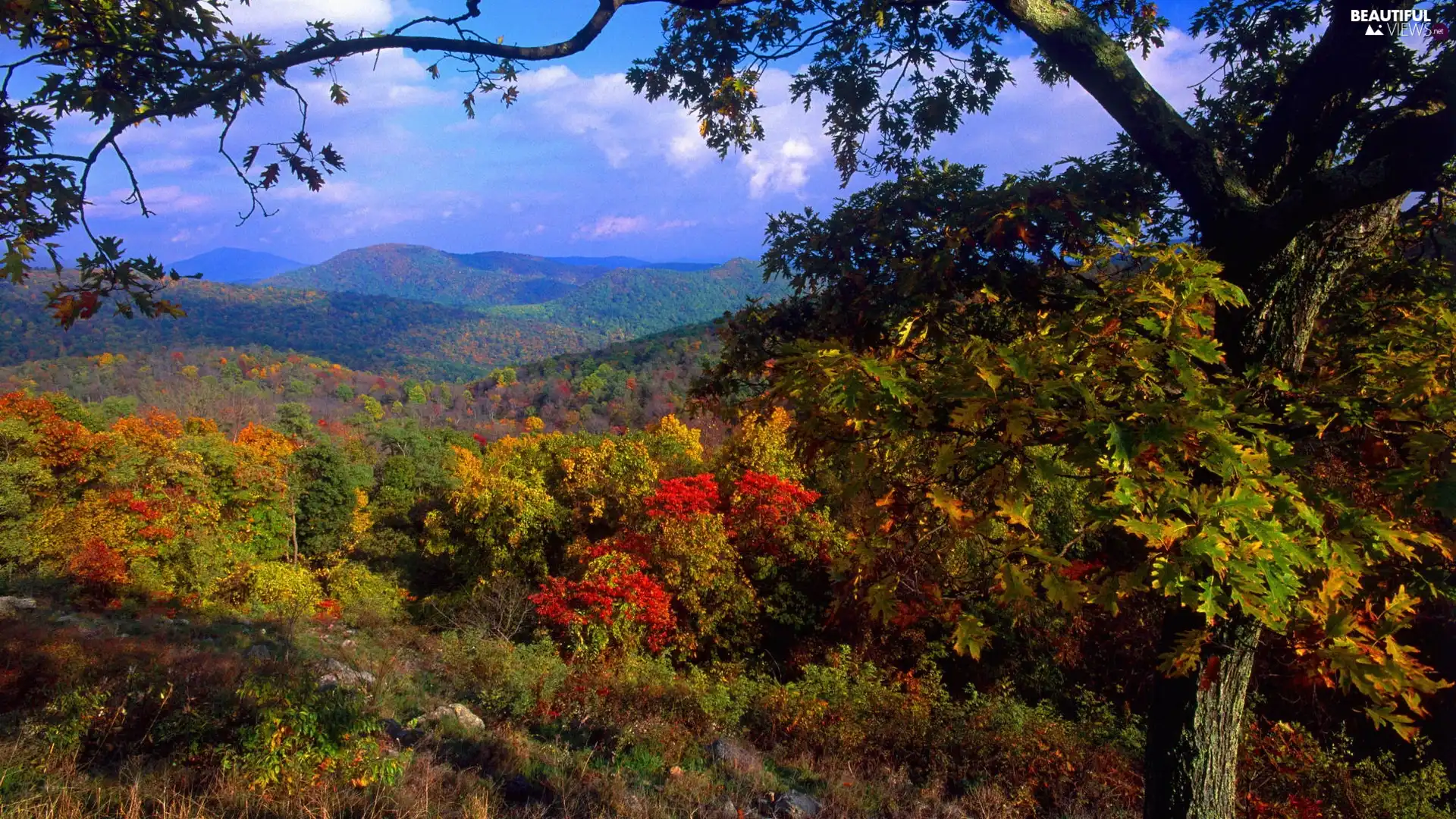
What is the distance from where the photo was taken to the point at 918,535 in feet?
9.55

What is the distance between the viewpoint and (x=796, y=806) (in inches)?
198

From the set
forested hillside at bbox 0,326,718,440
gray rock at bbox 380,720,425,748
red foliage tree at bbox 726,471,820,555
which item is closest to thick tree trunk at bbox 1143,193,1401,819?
gray rock at bbox 380,720,425,748

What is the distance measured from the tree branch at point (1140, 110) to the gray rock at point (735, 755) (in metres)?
5.49

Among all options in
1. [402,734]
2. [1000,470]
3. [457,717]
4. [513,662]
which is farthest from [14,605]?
[1000,470]

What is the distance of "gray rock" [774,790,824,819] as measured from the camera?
4.90m

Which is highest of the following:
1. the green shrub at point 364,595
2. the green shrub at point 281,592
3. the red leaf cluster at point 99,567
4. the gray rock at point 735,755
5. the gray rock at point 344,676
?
the gray rock at point 735,755

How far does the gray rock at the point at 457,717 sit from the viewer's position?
6969 mm

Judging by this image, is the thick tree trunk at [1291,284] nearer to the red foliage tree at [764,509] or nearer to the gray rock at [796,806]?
the gray rock at [796,806]

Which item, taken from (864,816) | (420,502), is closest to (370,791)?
(864,816)

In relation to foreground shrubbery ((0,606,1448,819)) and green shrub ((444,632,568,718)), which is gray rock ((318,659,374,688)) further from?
green shrub ((444,632,568,718))

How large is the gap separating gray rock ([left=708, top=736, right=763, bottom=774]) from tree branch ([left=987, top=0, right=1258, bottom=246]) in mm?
5494

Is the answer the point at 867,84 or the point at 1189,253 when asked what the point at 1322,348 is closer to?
the point at 1189,253

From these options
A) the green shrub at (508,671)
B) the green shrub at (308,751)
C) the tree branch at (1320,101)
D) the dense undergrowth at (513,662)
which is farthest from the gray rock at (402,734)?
the tree branch at (1320,101)

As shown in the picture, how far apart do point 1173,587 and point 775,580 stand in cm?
1266
